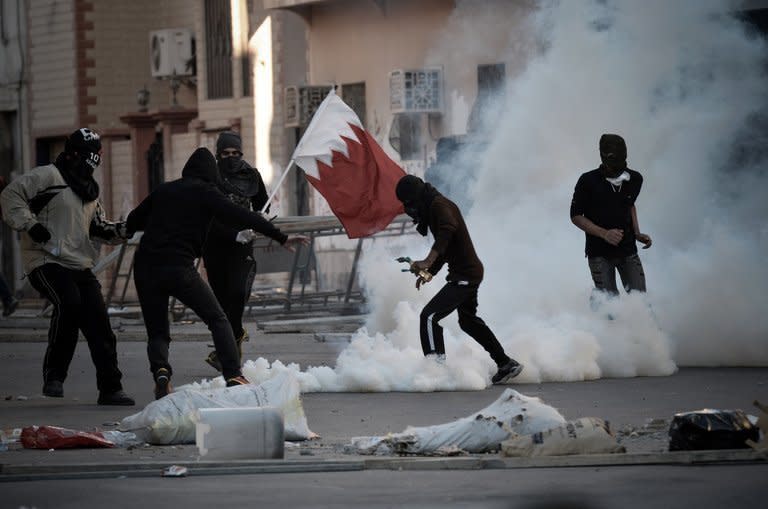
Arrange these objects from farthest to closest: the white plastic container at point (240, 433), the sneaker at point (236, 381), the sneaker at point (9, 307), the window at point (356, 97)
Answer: the window at point (356, 97), the sneaker at point (9, 307), the sneaker at point (236, 381), the white plastic container at point (240, 433)

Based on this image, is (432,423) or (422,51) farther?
(422,51)

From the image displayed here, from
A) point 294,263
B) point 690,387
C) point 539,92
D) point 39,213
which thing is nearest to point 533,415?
point 690,387

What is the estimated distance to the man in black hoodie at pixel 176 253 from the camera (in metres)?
12.8

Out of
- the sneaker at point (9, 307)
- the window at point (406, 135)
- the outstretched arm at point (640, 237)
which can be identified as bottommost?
the sneaker at point (9, 307)

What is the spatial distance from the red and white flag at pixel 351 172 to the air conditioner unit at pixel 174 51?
918 inches

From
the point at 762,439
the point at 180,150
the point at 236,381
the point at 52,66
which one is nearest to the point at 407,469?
the point at 762,439

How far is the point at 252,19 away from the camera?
3678 centimetres

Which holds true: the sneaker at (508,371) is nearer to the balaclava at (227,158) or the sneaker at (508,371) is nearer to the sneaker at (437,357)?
the sneaker at (437,357)

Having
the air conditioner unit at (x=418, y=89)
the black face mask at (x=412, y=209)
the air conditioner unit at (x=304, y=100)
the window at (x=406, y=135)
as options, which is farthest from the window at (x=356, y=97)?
the black face mask at (x=412, y=209)

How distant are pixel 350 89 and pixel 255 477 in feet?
81.7

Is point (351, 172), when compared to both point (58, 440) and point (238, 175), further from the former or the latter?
point (58, 440)

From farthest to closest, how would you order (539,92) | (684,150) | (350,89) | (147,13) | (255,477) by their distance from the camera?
(147,13) → (350,89) → (539,92) → (684,150) → (255,477)

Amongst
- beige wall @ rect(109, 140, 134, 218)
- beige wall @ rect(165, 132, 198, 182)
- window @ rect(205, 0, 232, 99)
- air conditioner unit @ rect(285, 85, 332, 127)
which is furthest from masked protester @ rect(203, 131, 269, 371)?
beige wall @ rect(109, 140, 134, 218)

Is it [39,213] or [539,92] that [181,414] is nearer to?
[39,213]
